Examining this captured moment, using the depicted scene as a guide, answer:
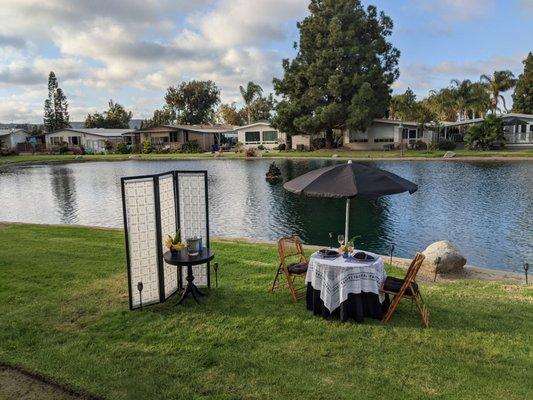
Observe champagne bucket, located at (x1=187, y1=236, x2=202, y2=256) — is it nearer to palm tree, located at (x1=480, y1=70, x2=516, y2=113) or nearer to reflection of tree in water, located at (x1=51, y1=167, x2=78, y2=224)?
reflection of tree in water, located at (x1=51, y1=167, x2=78, y2=224)

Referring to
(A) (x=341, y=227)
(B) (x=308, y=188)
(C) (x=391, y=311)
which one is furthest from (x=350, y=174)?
→ (A) (x=341, y=227)

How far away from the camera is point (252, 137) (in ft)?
189

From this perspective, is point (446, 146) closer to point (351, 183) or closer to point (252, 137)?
point (252, 137)

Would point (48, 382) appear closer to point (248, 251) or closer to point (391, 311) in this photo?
point (391, 311)

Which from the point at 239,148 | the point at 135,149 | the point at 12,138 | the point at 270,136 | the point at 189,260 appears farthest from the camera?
the point at 12,138

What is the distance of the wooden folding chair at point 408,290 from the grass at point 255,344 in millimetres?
179

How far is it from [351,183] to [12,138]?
72760 millimetres

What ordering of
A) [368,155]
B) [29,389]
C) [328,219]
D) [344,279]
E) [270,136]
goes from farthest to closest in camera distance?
[270,136] < [368,155] < [328,219] < [344,279] < [29,389]

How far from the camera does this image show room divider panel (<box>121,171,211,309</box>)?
19.5ft

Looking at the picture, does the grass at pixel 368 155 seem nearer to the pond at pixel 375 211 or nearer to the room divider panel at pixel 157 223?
the pond at pixel 375 211

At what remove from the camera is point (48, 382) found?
4.48 metres

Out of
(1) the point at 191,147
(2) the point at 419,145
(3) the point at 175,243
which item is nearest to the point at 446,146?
(2) the point at 419,145

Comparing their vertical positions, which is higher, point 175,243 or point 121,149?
point 121,149

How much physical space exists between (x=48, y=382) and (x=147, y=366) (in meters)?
1.02
